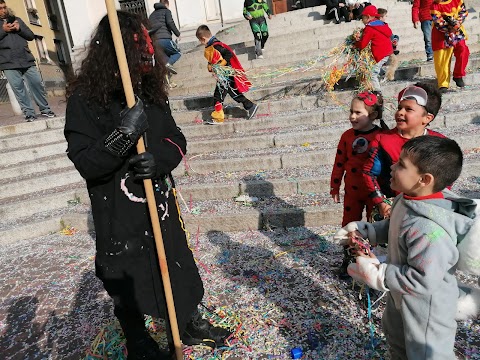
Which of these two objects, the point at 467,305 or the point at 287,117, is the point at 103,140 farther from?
the point at 287,117

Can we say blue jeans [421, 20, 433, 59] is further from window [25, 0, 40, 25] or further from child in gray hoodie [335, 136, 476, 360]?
window [25, 0, 40, 25]

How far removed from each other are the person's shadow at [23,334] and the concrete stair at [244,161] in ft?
5.00

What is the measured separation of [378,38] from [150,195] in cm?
575

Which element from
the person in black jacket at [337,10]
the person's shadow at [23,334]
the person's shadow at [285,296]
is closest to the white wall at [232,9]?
the person in black jacket at [337,10]

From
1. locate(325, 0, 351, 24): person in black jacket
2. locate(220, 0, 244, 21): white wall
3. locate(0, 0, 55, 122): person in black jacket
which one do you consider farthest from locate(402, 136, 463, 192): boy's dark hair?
locate(220, 0, 244, 21): white wall

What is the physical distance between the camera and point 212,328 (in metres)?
2.45

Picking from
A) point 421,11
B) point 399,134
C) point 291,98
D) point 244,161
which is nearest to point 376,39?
point 291,98

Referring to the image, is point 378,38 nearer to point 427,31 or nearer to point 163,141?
point 427,31

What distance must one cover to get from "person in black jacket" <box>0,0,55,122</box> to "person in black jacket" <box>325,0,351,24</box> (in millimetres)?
7869

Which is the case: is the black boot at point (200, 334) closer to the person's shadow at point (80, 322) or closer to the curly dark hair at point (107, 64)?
the person's shadow at point (80, 322)

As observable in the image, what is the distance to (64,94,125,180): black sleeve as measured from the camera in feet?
5.60

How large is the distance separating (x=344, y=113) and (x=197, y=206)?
10.2ft

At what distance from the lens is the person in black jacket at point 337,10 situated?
10031mm

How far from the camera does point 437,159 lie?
153 cm
